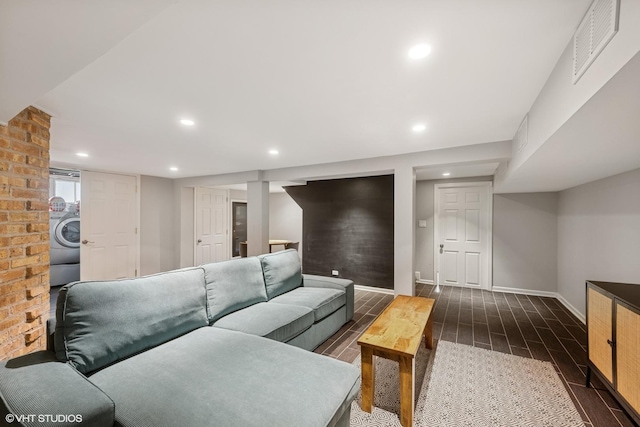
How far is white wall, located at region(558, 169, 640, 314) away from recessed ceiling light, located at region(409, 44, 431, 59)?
2570mm

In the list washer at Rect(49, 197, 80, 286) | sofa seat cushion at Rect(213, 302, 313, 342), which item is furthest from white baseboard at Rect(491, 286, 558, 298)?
washer at Rect(49, 197, 80, 286)

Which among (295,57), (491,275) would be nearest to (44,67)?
(295,57)

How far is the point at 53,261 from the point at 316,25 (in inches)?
260

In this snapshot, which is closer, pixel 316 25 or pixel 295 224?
pixel 316 25

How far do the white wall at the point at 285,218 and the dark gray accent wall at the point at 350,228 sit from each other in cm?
148

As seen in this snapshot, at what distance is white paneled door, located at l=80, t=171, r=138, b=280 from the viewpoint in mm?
4672

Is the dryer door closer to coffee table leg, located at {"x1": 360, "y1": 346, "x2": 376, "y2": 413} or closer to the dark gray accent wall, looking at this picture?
the dark gray accent wall

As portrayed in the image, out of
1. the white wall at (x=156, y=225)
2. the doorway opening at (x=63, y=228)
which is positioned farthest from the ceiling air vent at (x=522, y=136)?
the doorway opening at (x=63, y=228)

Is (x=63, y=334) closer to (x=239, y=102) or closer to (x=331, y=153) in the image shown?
(x=239, y=102)

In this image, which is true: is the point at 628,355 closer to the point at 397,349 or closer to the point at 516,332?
the point at 397,349

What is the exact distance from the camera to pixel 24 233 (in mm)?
1920

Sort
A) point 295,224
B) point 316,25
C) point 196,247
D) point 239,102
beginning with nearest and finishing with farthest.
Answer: point 316,25
point 239,102
point 196,247
point 295,224

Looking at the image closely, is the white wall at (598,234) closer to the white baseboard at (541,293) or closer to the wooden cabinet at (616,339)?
the white baseboard at (541,293)

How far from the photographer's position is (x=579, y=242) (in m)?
3.50
